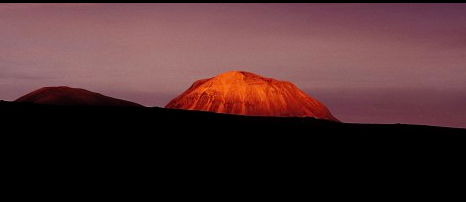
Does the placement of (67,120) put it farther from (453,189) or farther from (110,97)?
(110,97)

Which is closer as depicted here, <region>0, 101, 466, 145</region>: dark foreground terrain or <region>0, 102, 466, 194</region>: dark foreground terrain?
<region>0, 102, 466, 194</region>: dark foreground terrain

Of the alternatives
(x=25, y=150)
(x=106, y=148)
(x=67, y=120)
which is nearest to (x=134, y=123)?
(x=67, y=120)

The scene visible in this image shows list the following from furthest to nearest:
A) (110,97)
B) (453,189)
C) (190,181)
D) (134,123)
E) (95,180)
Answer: (110,97) → (134,123) → (453,189) → (190,181) → (95,180)

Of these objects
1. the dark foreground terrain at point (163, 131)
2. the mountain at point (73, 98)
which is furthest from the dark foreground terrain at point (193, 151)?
the mountain at point (73, 98)

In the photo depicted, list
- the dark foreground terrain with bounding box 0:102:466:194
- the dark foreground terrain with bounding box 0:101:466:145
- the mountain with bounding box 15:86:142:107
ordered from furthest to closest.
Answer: the mountain with bounding box 15:86:142:107
the dark foreground terrain with bounding box 0:101:466:145
the dark foreground terrain with bounding box 0:102:466:194

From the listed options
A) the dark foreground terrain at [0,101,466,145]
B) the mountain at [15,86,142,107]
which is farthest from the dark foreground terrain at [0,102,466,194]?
the mountain at [15,86,142,107]

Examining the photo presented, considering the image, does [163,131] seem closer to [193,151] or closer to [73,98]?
[193,151]

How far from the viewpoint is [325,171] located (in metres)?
11.4

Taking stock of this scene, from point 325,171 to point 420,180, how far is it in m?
2.15

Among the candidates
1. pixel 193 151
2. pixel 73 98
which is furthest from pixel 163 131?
pixel 73 98

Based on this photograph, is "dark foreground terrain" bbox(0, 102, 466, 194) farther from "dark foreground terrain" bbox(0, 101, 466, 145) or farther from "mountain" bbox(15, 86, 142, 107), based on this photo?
"mountain" bbox(15, 86, 142, 107)

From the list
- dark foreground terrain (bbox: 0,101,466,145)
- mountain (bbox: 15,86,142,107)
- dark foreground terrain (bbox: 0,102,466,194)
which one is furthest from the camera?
mountain (bbox: 15,86,142,107)

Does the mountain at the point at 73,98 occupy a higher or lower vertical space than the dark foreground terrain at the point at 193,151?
higher

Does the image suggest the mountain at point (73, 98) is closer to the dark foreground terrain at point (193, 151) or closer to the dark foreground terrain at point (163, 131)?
the dark foreground terrain at point (163, 131)
